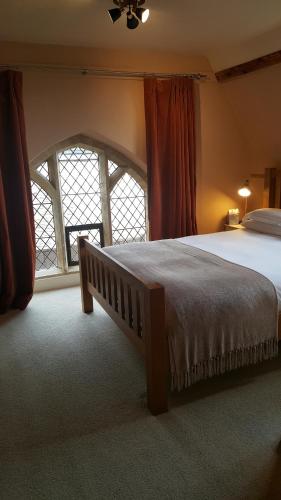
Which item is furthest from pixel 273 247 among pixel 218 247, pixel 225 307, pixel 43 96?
pixel 43 96

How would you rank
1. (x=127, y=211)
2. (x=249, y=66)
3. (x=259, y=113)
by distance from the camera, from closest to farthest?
(x=249, y=66) < (x=259, y=113) < (x=127, y=211)

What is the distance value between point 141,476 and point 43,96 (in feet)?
10.4

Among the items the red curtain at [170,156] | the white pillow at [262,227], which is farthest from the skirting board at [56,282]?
the white pillow at [262,227]

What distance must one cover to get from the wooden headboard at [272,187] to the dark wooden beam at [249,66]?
105 centimetres

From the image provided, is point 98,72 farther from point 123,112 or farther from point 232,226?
point 232,226

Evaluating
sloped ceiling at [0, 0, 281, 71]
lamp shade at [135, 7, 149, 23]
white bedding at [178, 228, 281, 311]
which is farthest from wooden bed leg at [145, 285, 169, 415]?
sloped ceiling at [0, 0, 281, 71]

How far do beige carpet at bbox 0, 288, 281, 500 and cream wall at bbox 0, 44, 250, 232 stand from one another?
2.12 m

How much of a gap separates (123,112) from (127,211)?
1150 mm

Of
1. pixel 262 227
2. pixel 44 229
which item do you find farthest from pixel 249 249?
pixel 44 229

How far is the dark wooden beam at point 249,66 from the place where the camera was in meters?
3.27

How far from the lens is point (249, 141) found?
→ 14.5 ft

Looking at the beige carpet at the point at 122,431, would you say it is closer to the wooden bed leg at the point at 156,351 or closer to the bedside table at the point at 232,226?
the wooden bed leg at the point at 156,351

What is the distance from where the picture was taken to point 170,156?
402 centimetres

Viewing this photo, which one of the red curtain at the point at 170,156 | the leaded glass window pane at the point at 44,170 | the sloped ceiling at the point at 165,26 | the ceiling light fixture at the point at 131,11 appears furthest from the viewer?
the leaded glass window pane at the point at 44,170
